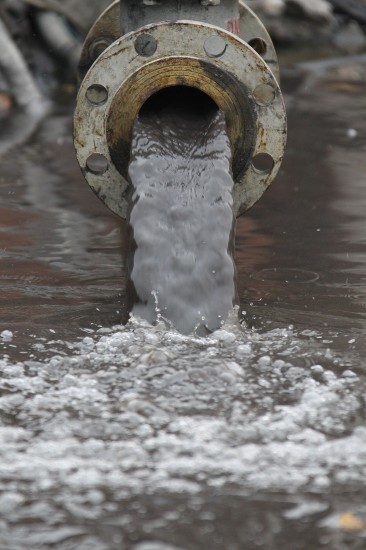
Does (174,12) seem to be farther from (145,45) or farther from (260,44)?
(260,44)

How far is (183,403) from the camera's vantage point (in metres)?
3.50

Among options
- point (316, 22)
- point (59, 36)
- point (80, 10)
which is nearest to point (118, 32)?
point (59, 36)

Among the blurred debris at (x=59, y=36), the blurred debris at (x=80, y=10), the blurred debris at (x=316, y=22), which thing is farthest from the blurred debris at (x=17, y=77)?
the blurred debris at (x=316, y=22)

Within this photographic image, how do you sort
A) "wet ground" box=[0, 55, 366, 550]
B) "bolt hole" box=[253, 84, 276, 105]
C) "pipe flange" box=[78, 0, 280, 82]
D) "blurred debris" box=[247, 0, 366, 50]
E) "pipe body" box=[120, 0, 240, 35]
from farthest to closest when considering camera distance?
1. "blurred debris" box=[247, 0, 366, 50]
2. "pipe flange" box=[78, 0, 280, 82]
3. "pipe body" box=[120, 0, 240, 35]
4. "bolt hole" box=[253, 84, 276, 105]
5. "wet ground" box=[0, 55, 366, 550]

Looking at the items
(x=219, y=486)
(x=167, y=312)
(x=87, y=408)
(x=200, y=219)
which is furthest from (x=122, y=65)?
(x=219, y=486)

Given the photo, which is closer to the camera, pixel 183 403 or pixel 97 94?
pixel 183 403

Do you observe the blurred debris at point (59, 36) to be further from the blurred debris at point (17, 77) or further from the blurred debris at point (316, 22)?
the blurred debris at point (316, 22)

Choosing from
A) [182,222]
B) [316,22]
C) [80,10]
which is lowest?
[182,222]

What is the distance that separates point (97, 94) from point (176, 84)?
1.10ft

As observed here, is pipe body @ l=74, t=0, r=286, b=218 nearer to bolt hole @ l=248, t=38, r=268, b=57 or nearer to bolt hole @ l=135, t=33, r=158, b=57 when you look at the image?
bolt hole @ l=135, t=33, r=158, b=57

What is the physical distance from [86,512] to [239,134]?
2287 mm

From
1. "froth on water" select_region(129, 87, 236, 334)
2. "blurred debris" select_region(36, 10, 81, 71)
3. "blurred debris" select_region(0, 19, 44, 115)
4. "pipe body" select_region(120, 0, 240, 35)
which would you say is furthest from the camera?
"blurred debris" select_region(36, 10, 81, 71)

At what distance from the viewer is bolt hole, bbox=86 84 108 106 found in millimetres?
4652

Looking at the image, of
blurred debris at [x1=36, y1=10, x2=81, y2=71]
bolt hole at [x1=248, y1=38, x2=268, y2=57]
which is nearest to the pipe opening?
bolt hole at [x1=248, y1=38, x2=268, y2=57]
